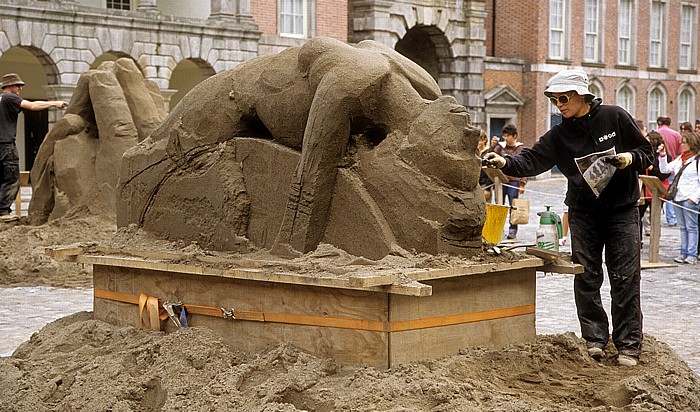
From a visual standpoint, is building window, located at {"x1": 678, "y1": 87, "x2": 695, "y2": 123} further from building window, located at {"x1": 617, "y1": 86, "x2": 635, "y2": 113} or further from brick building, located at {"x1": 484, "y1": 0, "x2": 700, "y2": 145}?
building window, located at {"x1": 617, "y1": 86, "x2": 635, "y2": 113}

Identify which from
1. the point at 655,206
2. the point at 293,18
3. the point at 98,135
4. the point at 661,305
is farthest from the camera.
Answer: the point at 293,18

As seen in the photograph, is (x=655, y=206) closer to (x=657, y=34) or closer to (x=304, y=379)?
(x=304, y=379)

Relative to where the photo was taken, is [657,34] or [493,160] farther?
[657,34]

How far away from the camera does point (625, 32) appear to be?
3928cm

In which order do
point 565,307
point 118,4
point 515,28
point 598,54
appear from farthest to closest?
point 598,54
point 515,28
point 118,4
point 565,307

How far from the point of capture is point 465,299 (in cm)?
599

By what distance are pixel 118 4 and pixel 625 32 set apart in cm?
2006

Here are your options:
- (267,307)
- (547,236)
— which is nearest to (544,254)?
(547,236)

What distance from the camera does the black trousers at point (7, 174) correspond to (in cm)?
1354

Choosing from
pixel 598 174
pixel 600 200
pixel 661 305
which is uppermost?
pixel 598 174

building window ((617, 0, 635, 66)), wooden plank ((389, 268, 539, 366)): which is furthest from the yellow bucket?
building window ((617, 0, 635, 66))

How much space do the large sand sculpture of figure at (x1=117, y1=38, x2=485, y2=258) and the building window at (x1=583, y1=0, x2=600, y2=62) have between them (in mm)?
32074

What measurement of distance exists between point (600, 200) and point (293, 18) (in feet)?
76.0

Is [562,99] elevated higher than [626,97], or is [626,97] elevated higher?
[626,97]
